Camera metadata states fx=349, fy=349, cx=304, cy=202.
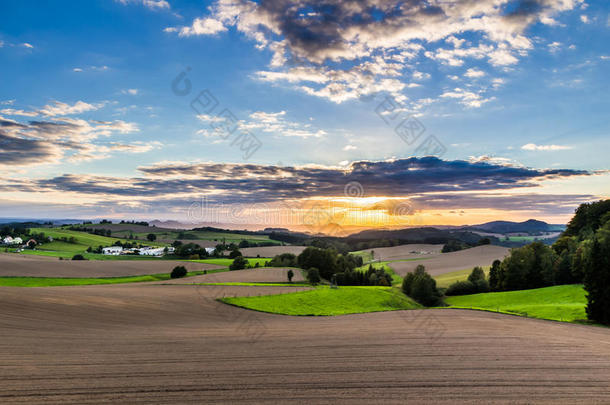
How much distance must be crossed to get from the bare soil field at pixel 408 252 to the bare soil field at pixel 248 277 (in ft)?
196

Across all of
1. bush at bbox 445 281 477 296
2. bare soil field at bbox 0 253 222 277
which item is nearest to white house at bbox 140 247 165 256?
bare soil field at bbox 0 253 222 277

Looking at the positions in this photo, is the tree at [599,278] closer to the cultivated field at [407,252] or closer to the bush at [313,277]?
the bush at [313,277]

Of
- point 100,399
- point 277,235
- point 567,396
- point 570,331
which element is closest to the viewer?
point 100,399

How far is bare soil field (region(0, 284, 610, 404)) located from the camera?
11492mm

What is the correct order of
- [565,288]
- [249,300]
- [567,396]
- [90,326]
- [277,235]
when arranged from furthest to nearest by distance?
1. [277,235]
2. [565,288]
3. [249,300]
4. [90,326]
5. [567,396]

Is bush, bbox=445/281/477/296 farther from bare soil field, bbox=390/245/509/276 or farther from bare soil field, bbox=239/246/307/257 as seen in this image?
bare soil field, bbox=239/246/307/257

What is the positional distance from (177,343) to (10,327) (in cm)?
911

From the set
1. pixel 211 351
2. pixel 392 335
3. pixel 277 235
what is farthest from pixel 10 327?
pixel 277 235

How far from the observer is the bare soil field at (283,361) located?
11.5 m

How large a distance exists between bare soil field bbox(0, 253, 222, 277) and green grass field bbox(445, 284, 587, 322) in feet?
194

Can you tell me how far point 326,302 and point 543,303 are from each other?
91.7 feet

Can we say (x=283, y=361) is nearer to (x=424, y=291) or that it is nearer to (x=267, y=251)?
(x=424, y=291)

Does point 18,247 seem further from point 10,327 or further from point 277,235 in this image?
point 277,235

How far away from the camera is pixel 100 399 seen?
10617mm
